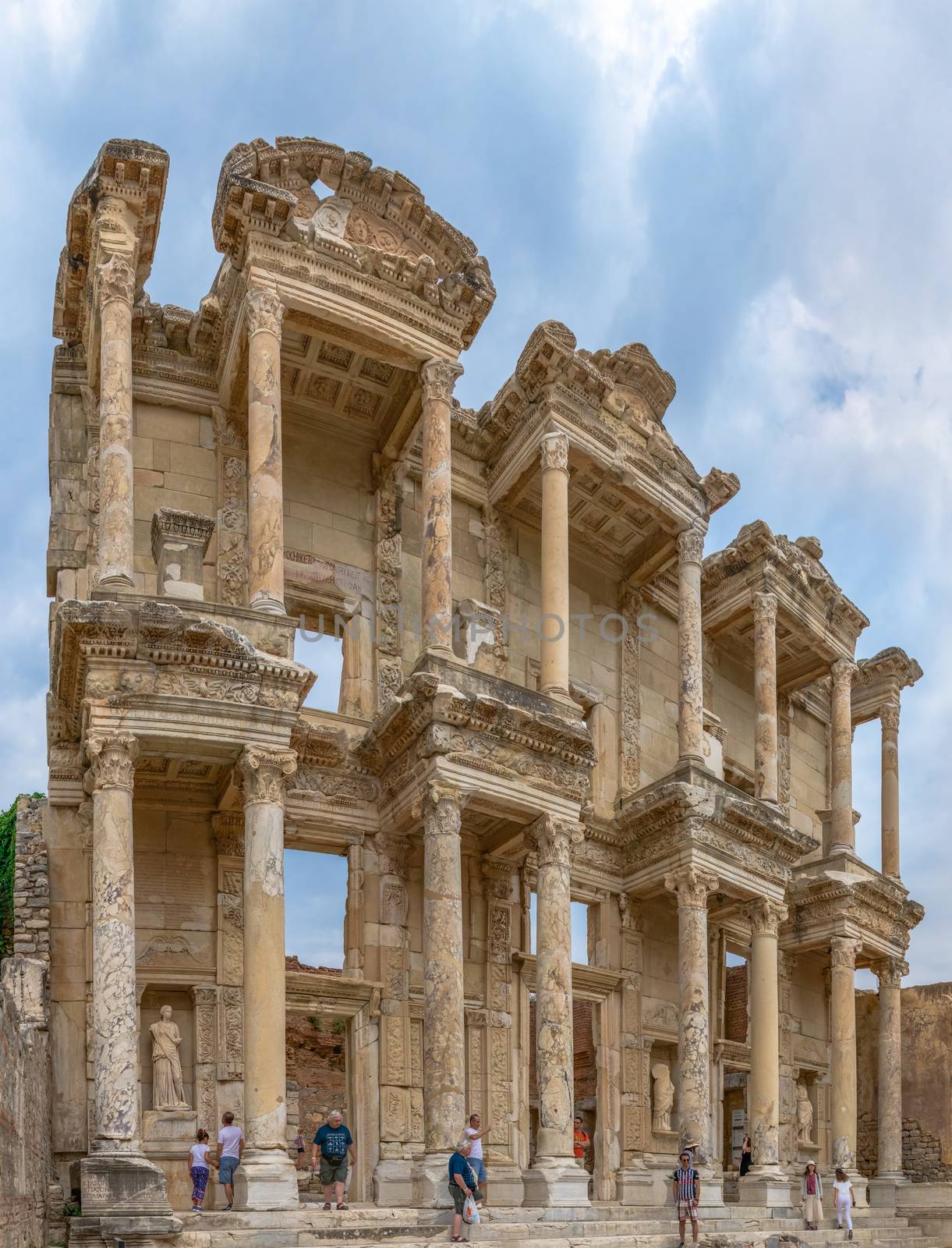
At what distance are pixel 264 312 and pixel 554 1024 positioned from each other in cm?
928

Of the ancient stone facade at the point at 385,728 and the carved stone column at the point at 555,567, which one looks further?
the carved stone column at the point at 555,567

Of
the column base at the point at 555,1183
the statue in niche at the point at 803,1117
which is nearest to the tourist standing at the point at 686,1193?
the column base at the point at 555,1183

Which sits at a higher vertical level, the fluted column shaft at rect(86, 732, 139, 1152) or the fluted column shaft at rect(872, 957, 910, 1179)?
the fluted column shaft at rect(86, 732, 139, 1152)

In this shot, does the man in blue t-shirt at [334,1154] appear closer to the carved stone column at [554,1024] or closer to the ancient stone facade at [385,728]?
the ancient stone facade at [385,728]

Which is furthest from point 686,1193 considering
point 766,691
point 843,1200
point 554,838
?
point 766,691

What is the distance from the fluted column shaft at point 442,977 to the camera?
55.2ft

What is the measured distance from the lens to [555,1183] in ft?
57.5

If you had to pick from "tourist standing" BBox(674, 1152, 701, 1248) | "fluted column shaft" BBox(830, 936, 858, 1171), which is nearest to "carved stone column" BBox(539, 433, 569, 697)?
"tourist standing" BBox(674, 1152, 701, 1248)

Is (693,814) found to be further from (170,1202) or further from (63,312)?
(63,312)

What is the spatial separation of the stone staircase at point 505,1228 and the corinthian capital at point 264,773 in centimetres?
412

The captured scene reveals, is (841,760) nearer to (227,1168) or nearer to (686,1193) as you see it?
(686,1193)

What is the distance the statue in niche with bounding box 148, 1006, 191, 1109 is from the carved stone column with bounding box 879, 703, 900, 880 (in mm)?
15772

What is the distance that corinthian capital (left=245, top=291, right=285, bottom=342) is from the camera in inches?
716

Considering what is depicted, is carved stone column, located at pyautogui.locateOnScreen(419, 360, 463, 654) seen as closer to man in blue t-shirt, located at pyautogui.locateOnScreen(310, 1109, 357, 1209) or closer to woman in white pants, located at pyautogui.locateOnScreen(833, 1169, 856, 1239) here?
man in blue t-shirt, located at pyautogui.locateOnScreen(310, 1109, 357, 1209)
